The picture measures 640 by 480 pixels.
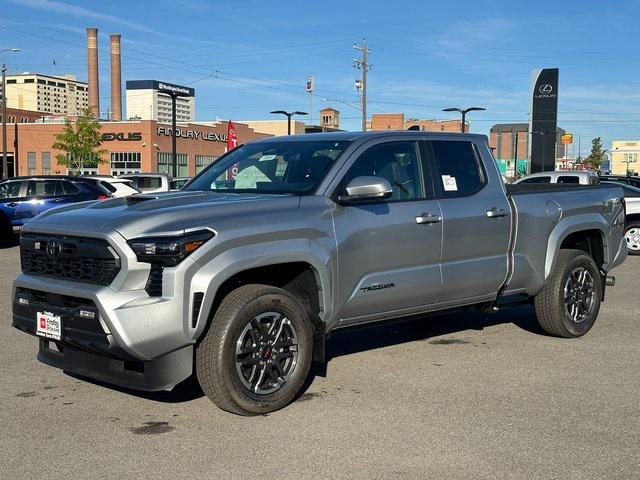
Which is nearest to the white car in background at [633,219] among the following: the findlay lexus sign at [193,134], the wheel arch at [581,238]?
the wheel arch at [581,238]

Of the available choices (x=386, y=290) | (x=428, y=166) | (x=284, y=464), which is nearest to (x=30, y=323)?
(x=284, y=464)

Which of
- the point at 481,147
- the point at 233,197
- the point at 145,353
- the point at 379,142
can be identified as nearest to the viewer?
the point at 145,353

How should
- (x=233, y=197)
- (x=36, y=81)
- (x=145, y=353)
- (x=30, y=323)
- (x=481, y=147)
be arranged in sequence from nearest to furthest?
(x=145, y=353)
(x=30, y=323)
(x=233, y=197)
(x=481, y=147)
(x=36, y=81)

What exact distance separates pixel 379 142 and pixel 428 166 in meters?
0.53

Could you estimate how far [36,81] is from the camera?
17675cm

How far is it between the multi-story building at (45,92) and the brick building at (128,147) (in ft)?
332

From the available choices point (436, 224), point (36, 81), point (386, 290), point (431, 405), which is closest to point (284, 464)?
point (431, 405)

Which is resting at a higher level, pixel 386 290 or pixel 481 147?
pixel 481 147

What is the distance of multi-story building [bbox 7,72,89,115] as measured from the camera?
17200cm

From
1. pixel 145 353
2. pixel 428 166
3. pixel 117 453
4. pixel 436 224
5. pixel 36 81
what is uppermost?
pixel 36 81

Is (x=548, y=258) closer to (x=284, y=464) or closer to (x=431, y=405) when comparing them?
(x=431, y=405)

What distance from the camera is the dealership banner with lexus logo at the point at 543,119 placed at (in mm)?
54062

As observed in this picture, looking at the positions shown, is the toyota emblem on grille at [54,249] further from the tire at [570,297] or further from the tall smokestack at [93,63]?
the tall smokestack at [93,63]

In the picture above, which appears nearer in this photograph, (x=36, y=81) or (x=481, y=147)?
(x=481, y=147)
